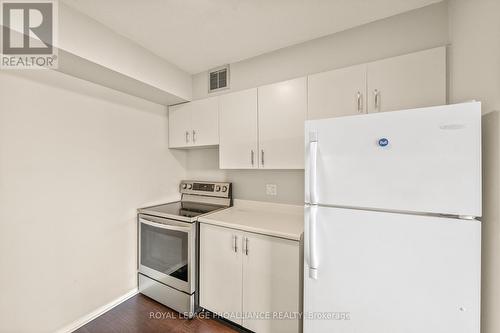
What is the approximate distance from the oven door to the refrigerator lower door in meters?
1.08

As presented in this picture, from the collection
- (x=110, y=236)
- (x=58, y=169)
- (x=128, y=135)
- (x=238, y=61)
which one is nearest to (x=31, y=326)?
(x=110, y=236)

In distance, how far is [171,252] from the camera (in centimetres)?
200

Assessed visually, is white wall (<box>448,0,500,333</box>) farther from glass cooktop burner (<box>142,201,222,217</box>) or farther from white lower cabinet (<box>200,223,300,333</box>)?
glass cooktop burner (<box>142,201,222,217</box>)

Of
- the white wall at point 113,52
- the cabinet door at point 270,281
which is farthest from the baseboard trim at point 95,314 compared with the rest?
the white wall at point 113,52

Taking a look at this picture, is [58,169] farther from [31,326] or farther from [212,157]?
[212,157]

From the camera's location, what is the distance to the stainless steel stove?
1.88m

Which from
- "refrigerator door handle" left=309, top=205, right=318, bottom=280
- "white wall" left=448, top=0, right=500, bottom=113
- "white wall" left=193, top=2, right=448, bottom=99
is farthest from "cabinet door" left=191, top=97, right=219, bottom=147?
"white wall" left=448, top=0, right=500, bottom=113

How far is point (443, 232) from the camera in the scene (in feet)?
3.09

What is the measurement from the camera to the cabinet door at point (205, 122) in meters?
2.21

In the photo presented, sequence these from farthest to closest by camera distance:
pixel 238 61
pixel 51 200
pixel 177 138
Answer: pixel 177 138
pixel 238 61
pixel 51 200

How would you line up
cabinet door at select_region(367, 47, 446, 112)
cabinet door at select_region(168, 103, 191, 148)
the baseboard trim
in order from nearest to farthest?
cabinet door at select_region(367, 47, 446, 112), the baseboard trim, cabinet door at select_region(168, 103, 191, 148)

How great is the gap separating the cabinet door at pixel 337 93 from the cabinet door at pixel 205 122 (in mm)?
987

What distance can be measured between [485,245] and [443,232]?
0.28m

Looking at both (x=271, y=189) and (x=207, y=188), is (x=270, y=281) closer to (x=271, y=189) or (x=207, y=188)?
(x=271, y=189)
